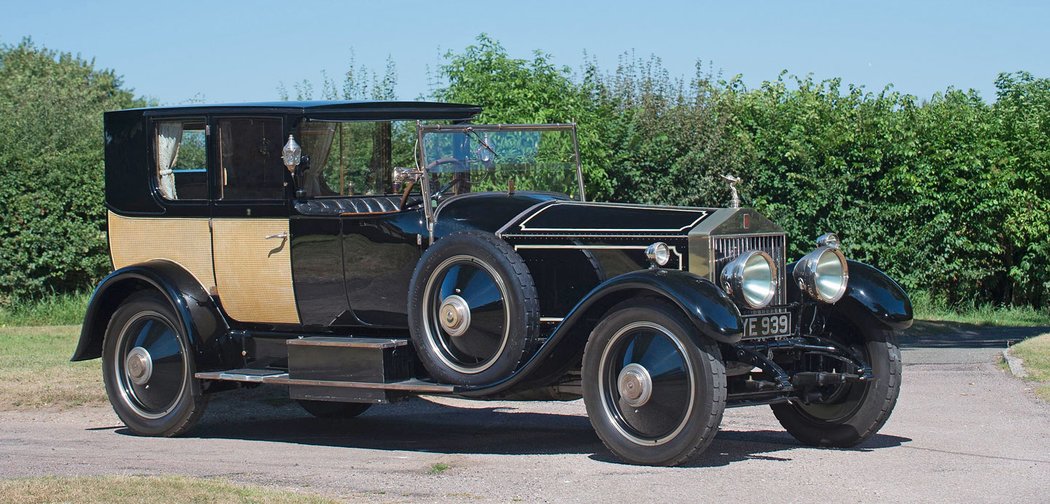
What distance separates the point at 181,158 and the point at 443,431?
2689 mm

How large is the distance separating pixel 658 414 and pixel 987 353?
8.06 metres

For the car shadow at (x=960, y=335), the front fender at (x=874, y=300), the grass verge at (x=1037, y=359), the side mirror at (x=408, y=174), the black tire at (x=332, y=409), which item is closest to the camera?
the front fender at (x=874, y=300)

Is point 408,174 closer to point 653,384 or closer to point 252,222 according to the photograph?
point 252,222

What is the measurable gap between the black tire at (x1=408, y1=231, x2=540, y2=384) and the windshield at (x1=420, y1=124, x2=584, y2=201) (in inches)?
30.9

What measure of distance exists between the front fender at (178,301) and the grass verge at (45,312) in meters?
8.27

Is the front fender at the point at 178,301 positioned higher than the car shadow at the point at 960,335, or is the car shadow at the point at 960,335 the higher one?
the front fender at the point at 178,301

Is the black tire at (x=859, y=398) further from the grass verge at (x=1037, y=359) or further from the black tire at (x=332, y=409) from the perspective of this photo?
the black tire at (x=332, y=409)

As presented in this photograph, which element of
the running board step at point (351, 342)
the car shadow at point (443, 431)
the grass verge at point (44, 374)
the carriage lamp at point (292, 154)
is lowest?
the car shadow at point (443, 431)

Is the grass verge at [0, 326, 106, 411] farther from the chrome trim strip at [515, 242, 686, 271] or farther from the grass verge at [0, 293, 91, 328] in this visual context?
the chrome trim strip at [515, 242, 686, 271]

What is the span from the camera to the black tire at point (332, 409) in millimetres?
10258

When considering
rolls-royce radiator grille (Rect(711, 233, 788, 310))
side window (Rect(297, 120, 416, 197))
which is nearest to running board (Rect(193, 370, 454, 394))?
side window (Rect(297, 120, 416, 197))

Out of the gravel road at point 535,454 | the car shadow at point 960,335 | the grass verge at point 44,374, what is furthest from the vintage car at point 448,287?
the car shadow at point 960,335

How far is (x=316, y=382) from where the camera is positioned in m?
8.45

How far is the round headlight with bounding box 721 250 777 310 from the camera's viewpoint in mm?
7441
